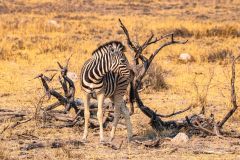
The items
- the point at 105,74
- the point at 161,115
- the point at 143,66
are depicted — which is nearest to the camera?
the point at 105,74

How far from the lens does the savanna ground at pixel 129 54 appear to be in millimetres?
8703

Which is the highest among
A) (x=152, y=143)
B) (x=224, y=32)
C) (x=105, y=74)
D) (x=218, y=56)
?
(x=224, y=32)

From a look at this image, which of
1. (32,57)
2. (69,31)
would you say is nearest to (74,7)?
(69,31)

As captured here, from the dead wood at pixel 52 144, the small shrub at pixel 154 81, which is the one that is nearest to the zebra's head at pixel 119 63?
the dead wood at pixel 52 144

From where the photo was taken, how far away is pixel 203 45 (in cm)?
2364

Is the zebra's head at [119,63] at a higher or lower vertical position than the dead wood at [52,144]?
higher

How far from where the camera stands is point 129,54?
17.9m

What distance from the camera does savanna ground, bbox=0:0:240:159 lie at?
870cm

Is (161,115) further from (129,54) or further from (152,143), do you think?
(129,54)

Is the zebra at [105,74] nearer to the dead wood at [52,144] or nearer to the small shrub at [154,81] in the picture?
the dead wood at [52,144]

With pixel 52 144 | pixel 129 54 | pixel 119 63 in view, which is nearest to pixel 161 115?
pixel 119 63

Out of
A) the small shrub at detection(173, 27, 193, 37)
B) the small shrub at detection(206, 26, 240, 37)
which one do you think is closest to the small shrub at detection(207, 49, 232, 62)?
the small shrub at detection(206, 26, 240, 37)

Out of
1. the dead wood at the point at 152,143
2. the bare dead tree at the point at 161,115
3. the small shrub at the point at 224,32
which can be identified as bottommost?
the dead wood at the point at 152,143

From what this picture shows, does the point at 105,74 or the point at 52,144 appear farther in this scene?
the point at 105,74
